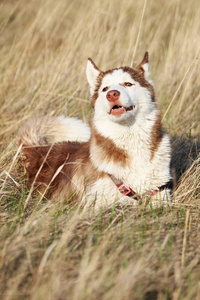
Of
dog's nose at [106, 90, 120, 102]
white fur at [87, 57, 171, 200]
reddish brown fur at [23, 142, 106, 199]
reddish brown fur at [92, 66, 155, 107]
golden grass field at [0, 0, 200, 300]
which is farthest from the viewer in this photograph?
reddish brown fur at [92, 66, 155, 107]

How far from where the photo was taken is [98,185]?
3.51 metres

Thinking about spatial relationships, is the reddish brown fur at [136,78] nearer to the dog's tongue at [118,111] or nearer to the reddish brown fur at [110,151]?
the dog's tongue at [118,111]

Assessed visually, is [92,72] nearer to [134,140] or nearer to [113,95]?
[113,95]

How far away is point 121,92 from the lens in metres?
3.42

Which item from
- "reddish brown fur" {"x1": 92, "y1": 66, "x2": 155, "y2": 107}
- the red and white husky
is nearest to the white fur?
the red and white husky

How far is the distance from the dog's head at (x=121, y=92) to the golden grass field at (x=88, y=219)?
776 millimetres

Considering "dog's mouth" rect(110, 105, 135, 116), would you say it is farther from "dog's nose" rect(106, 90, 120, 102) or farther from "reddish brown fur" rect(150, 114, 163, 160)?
"reddish brown fur" rect(150, 114, 163, 160)

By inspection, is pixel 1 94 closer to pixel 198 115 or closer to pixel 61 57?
pixel 61 57

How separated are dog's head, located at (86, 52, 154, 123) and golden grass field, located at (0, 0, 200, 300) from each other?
30.5 inches

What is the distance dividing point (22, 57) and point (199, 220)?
12.2ft

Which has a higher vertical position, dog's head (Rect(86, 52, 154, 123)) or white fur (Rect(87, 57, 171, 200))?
dog's head (Rect(86, 52, 154, 123))

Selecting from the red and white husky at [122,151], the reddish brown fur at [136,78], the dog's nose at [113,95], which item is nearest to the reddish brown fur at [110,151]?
the red and white husky at [122,151]

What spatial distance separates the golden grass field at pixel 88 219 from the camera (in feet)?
7.11

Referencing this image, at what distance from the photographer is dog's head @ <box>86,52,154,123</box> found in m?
3.45
